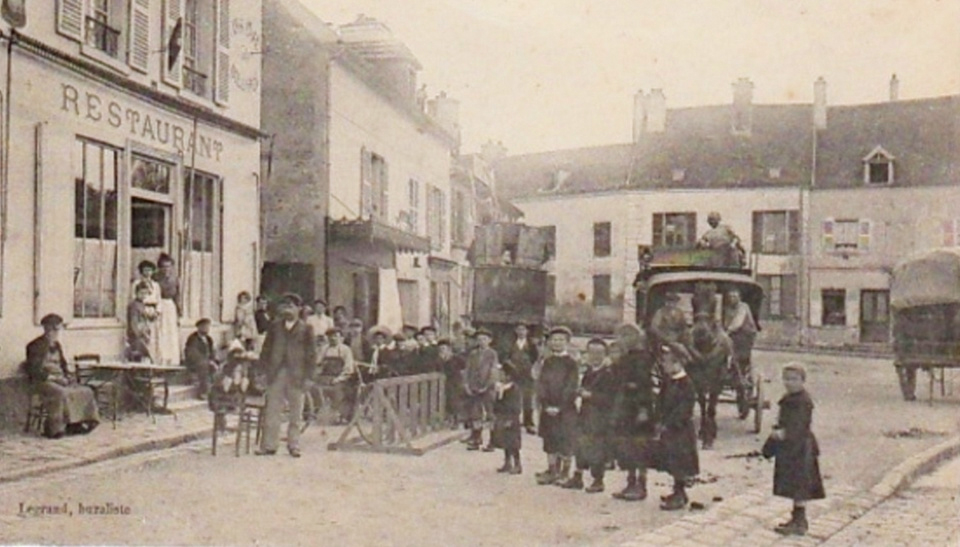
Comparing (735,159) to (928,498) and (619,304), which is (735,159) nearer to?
(619,304)

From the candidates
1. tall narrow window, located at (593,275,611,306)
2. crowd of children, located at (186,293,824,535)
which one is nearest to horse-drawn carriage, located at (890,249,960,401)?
crowd of children, located at (186,293,824,535)

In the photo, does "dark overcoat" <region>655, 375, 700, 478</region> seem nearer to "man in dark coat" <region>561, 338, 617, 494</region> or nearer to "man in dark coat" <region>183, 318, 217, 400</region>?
"man in dark coat" <region>561, 338, 617, 494</region>

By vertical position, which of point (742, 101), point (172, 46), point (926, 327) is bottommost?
point (926, 327)

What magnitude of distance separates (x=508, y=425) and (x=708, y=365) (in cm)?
181

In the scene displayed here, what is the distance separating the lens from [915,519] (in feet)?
16.8

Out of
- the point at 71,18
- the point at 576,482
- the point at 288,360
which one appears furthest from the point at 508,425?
the point at 71,18

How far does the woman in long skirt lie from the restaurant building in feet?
0.72

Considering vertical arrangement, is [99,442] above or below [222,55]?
below

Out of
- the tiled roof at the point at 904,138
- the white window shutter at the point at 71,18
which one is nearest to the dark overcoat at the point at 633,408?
the tiled roof at the point at 904,138

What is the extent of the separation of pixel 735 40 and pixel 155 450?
162 inches

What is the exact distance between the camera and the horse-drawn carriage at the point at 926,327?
8.42 meters

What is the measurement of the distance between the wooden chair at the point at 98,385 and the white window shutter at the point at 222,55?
9.03 feet

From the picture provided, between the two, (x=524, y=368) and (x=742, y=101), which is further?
(x=524, y=368)

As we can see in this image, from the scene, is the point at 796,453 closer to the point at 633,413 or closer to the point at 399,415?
the point at 633,413
